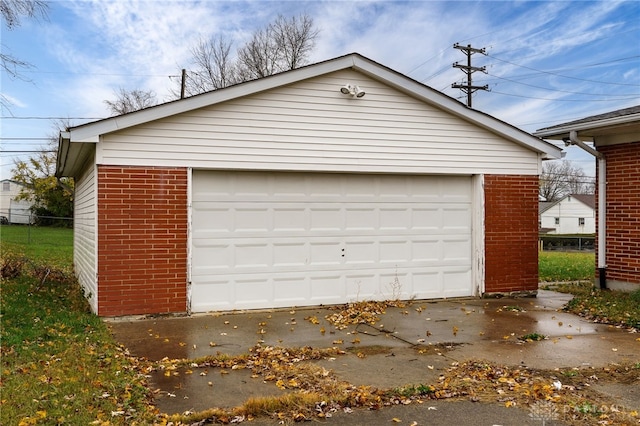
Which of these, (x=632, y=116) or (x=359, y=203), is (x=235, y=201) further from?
(x=632, y=116)

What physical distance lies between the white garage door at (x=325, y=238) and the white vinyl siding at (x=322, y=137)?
33 centimetres

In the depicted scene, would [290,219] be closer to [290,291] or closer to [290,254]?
[290,254]

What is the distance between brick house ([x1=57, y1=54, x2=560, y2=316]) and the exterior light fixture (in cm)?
3

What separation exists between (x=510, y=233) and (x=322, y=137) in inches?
160

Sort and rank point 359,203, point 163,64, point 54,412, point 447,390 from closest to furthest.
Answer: point 54,412 < point 447,390 < point 359,203 < point 163,64

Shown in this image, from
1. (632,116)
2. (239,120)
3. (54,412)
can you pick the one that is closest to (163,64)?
(239,120)

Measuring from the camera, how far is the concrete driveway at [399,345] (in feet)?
13.8

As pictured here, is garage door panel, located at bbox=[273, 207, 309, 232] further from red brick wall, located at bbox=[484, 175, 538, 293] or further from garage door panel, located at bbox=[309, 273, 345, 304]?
red brick wall, located at bbox=[484, 175, 538, 293]

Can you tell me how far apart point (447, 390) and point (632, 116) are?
20.6ft

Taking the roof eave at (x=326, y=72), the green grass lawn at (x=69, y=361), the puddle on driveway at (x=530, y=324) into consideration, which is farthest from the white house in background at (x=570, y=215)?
the puddle on driveway at (x=530, y=324)

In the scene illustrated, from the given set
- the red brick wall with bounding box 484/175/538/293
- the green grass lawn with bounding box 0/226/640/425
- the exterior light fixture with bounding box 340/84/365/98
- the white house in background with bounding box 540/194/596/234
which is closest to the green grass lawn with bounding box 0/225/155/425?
the green grass lawn with bounding box 0/226/640/425

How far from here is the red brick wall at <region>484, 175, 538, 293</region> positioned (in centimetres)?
966

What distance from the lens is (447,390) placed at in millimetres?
4555

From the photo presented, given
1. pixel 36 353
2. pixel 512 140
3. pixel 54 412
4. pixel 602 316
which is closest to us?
pixel 54 412
